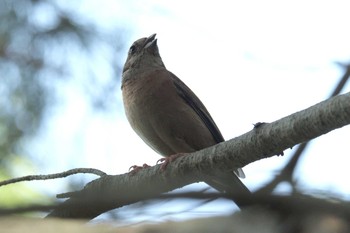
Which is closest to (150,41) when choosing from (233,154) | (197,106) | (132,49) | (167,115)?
(132,49)

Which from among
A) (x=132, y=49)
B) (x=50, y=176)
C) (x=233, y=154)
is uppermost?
(x=132, y=49)

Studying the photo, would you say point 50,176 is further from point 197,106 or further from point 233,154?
point 197,106

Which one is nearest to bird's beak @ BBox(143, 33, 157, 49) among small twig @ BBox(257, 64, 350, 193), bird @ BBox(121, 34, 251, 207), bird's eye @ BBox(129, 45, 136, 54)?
bird's eye @ BBox(129, 45, 136, 54)

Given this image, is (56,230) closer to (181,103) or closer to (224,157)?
(224,157)

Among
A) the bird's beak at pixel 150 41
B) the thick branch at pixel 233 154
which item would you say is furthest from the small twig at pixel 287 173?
the bird's beak at pixel 150 41

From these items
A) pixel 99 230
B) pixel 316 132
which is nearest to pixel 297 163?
pixel 99 230

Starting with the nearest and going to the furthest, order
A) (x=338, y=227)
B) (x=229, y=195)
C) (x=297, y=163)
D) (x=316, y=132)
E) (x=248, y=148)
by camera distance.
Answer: (x=338, y=227), (x=229, y=195), (x=297, y=163), (x=316, y=132), (x=248, y=148)
